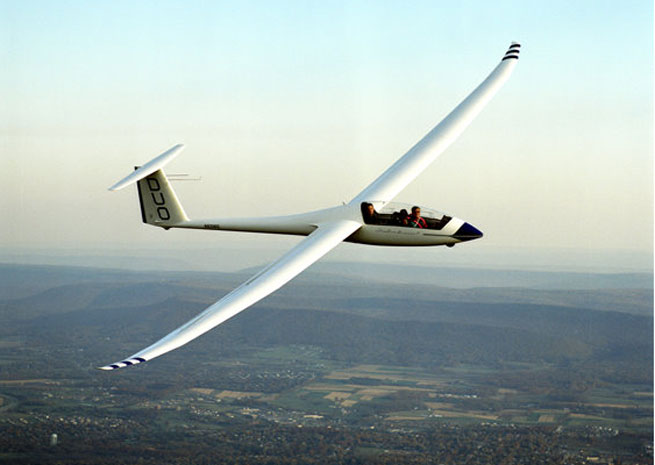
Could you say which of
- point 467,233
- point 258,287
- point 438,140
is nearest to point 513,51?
point 438,140

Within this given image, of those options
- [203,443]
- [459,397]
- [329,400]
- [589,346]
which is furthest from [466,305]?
[203,443]

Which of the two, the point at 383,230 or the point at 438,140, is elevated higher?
the point at 438,140

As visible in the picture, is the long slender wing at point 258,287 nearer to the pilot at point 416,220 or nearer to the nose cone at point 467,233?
the pilot at point 416,220

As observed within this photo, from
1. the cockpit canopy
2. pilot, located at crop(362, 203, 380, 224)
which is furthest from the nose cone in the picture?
pilot, located at crop(362, 203, 380, 224)

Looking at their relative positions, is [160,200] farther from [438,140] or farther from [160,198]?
[438,140]

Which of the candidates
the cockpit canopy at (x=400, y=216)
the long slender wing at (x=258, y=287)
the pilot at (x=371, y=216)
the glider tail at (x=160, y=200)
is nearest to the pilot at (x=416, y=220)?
the cockpit canopy at (x=400, y=216)

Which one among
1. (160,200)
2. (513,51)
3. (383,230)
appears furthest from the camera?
(513,51)

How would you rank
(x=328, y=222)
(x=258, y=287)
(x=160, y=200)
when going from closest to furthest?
(x=258, y=287)
(x=328, y=222)
(x=160, y=200)
